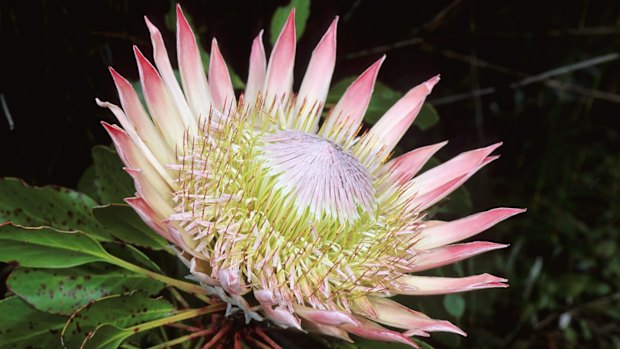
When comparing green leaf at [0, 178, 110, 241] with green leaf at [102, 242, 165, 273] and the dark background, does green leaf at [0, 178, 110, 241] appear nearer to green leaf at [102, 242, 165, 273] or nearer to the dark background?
green leaf at [102, 242, 165, 273]

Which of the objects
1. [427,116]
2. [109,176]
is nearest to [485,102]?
[427,116]

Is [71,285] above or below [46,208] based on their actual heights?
below

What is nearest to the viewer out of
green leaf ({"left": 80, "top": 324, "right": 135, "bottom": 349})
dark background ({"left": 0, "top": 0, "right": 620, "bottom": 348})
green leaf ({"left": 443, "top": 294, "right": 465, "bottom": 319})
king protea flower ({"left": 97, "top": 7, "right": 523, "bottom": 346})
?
green leaf ({"left": 80, "top": 324, "right": 135, "bottom": 349})

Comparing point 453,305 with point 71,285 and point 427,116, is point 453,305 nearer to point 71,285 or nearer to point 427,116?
point 427,116

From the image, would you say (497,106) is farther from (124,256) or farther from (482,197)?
(124,256)

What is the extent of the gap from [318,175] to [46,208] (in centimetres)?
56

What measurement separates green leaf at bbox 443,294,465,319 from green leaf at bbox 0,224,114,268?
0.94m

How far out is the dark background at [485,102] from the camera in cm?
162

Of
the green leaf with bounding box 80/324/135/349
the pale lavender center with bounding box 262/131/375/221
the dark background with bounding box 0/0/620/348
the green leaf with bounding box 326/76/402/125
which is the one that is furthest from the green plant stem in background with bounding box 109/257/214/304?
the green leaf with bounding box 326/76/402/125

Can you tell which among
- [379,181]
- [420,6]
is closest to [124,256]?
[379,181]

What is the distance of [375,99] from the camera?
1.75 m

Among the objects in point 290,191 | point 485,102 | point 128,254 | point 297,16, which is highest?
point 485,102

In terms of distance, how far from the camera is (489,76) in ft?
9.07

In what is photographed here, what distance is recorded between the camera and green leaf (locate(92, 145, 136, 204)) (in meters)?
1.38
